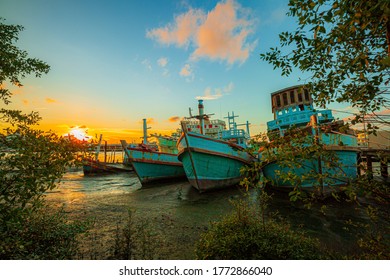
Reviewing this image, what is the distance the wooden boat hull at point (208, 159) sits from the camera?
11.0 m

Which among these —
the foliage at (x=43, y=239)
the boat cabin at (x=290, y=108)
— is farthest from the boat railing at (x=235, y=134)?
the foliage at (x=43, y=239)

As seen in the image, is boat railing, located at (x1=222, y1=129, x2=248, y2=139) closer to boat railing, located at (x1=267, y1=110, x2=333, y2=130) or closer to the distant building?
boat railing, located at (x1=267, y1=110, x2=333, y2=130)

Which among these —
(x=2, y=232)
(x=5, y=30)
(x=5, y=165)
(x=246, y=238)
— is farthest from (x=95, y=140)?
(x=5, y=30)

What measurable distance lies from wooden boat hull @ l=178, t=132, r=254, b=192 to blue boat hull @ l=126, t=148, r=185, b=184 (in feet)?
17.5

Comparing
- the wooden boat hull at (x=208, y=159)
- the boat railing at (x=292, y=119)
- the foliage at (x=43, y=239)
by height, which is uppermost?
the boat railing at (x=292, y=119)

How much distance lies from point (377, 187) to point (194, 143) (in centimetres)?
915

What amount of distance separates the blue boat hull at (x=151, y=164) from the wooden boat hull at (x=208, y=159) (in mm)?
5348

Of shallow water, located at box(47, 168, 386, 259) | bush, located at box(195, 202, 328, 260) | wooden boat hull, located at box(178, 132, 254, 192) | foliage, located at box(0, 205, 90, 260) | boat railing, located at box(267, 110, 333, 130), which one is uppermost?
boat railing, located at box(267, 110, 333, 130)

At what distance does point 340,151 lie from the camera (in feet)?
30.2

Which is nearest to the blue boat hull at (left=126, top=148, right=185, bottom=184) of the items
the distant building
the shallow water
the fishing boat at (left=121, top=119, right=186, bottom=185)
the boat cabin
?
the fishing boat at (left=121, top=119, right=186, bottom=185)

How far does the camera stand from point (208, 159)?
449 inches

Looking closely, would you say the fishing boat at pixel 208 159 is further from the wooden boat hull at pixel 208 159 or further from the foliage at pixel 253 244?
the foliage at pixel 253 244

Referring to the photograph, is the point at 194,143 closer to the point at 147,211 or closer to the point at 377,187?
the point at 147,211

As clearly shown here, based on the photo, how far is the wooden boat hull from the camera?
11.0 m
